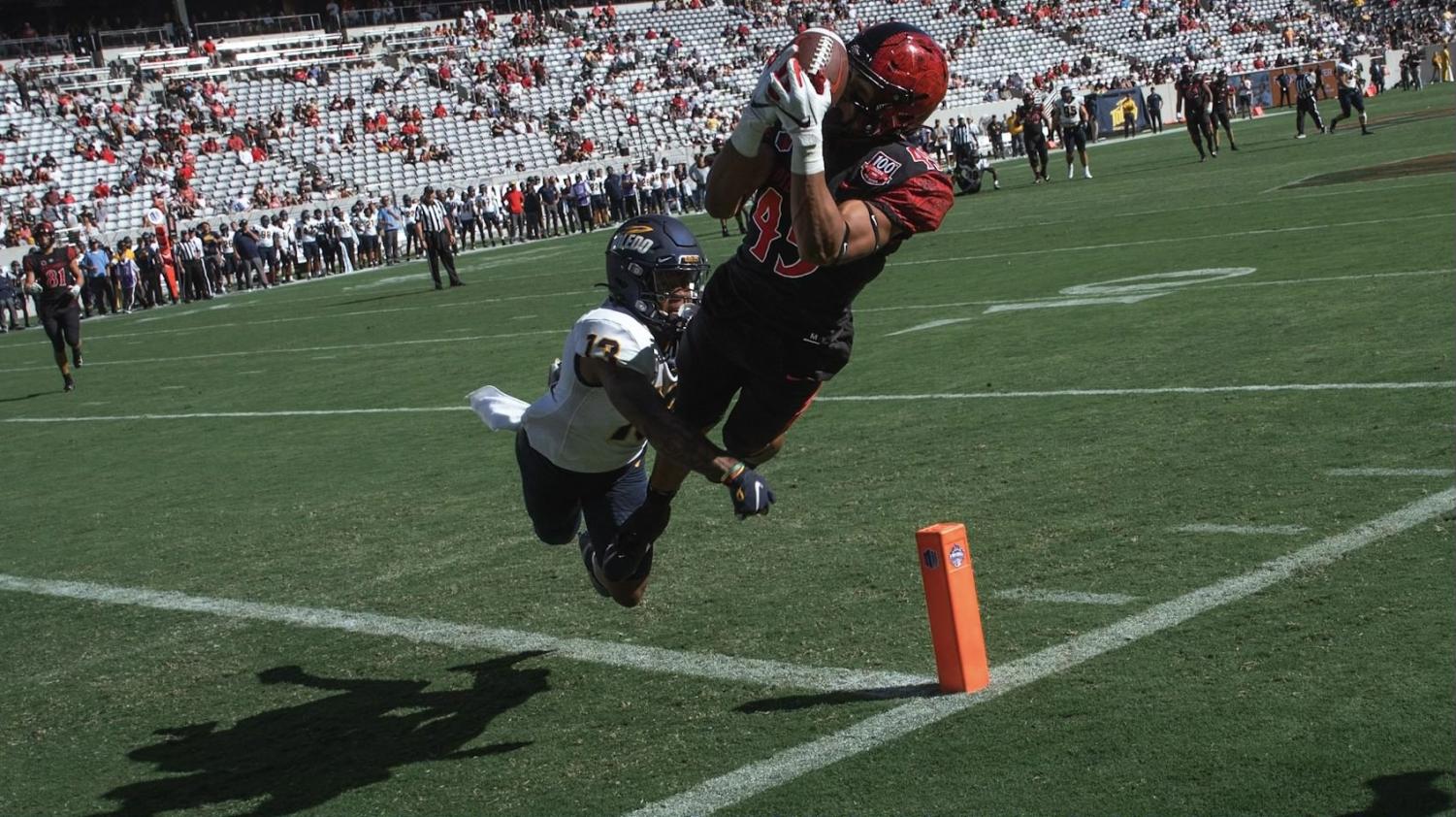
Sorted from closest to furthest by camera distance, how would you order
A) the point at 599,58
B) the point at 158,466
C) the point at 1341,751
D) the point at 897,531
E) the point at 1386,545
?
the point at 1341,751 < the point at 1386,545 < the point at 897,531 < the point at 158,466 < the point at 599,58

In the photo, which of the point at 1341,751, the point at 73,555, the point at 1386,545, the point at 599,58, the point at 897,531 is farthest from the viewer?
the point at 599,58

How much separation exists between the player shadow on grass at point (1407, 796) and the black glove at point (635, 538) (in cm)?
253

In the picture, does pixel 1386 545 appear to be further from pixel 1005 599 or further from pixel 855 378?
pixel 855 378

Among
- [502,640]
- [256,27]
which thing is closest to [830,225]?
[502,640]

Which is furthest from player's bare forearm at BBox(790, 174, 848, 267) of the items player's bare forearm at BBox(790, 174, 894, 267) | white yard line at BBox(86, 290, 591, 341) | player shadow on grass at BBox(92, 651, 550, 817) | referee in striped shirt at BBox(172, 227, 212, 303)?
referee in striped shirt at BBox(172, 227, 212, 303)

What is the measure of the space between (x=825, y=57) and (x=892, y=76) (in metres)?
0.43

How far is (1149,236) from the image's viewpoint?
18.7m

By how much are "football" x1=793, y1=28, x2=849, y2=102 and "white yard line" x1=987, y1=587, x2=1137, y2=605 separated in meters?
2.18

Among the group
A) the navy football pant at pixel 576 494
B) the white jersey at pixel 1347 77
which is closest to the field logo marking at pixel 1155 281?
the navy football pant at pixel 576 494

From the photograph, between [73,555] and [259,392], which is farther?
[259,392]

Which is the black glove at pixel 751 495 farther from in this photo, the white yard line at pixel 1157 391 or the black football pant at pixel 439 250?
the black football pant at pixel 439 250

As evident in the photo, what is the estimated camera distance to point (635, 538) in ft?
17.9

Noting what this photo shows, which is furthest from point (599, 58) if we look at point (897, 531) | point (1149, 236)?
point (897, 531)

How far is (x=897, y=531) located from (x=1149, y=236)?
1276 cm
